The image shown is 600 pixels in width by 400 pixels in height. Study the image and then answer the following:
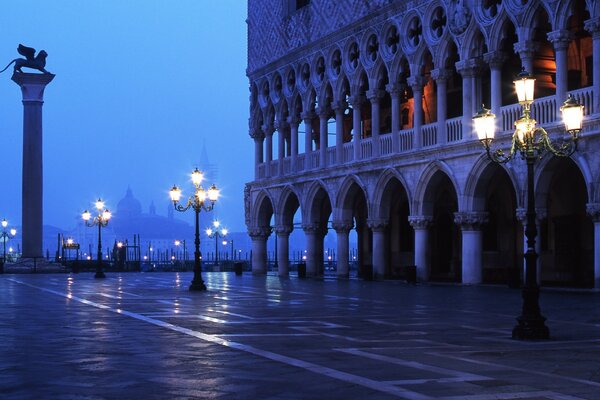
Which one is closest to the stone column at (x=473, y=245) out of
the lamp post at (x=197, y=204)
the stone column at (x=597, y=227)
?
the stone column at (x=597, y=227)

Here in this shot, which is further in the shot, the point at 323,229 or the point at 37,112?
the point at 37,112

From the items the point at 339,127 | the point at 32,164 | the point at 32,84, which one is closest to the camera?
the point at 339,127

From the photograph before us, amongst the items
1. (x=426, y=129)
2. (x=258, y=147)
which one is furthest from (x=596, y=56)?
(x=258, y=147)

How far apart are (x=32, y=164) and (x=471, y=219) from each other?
96.8ft

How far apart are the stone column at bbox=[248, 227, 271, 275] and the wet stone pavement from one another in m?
25.0

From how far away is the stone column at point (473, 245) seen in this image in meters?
32.3

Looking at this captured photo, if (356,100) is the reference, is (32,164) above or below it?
below

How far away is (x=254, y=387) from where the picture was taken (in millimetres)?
9477

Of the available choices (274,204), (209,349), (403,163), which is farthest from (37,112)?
(209,349)

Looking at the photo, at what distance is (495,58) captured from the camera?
31.0 metres

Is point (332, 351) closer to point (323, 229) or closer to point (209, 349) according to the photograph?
point (209, 349)

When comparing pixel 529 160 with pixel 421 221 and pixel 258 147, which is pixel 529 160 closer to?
pixel 421 221

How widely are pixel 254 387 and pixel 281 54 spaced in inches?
1442

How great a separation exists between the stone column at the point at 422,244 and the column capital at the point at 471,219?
2387 mm
